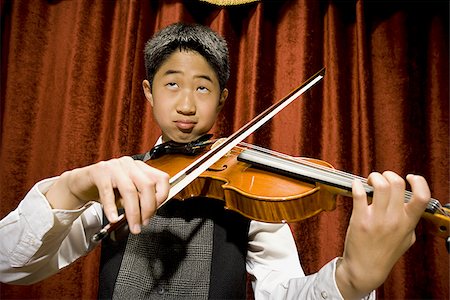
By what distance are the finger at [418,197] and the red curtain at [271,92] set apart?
76 cm

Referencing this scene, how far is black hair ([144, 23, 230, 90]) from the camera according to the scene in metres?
0.83

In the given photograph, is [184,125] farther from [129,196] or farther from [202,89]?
[129,196]

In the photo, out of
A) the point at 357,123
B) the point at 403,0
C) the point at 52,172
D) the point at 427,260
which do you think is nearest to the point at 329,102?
the point at 357,123

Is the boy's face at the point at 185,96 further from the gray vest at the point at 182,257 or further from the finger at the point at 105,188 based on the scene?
the finger at the point at 105,188

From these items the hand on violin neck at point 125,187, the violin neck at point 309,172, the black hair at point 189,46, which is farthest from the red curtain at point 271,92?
the hand on violin neck at point 125,187

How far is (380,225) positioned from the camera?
0.49 meters

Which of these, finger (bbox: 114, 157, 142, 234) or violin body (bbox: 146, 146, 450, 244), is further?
violin body (bbox: 146, 146, 450, 244)

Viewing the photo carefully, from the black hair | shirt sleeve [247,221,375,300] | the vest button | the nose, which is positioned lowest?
the vest button

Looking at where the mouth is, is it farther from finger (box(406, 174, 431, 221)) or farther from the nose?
finger (box(406, 174, 431, 221))

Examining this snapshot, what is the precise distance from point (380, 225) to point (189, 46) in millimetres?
533

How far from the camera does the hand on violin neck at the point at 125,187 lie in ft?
1.52

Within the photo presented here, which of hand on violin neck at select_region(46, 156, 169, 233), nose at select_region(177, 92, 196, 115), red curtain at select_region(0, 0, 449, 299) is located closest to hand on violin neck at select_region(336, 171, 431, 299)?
hand on violin neck at select_region(46, 156, 169, 233)

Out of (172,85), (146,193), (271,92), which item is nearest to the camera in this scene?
(146,193)

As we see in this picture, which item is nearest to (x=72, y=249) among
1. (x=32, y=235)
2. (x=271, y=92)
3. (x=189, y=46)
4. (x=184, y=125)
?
(x=32, y=235)
